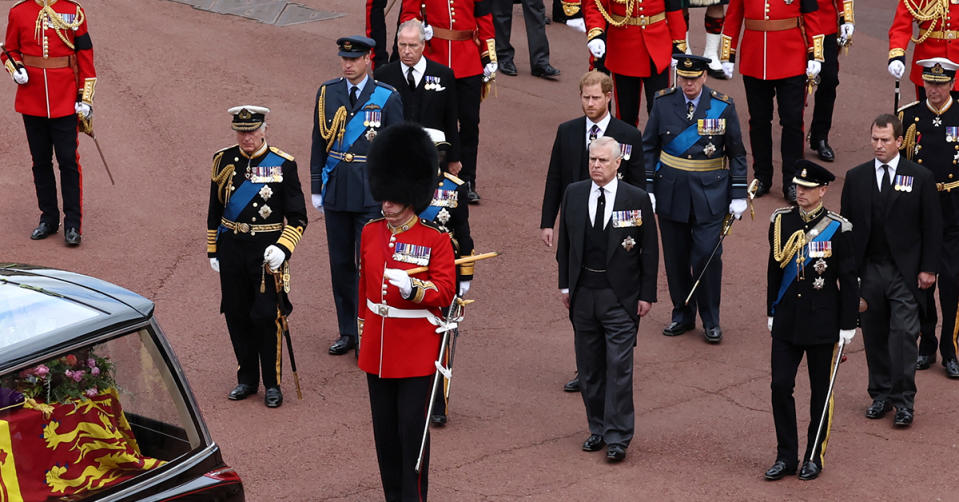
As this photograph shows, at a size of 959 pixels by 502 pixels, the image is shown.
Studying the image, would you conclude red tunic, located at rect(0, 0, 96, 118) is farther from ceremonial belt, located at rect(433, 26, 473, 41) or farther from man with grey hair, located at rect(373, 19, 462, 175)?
ceremonial belt, located at rect(433, 26, 473, 41)

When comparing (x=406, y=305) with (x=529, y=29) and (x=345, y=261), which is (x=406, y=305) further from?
(x=529, y=29)

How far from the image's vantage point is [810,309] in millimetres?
7047

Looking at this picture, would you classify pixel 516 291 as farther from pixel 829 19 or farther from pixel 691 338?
pixel 829 19

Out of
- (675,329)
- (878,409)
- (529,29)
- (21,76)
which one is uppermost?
(21,76)

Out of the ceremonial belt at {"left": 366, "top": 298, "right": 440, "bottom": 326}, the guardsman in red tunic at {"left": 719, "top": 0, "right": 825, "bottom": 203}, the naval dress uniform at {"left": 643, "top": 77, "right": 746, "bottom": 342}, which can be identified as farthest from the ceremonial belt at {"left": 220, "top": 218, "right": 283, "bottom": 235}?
the guardsman in red tunic at {"left": 719, "top": 0, "right": 825, "bottom": 203}

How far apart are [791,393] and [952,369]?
2.09m

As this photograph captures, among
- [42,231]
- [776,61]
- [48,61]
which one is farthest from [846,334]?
[48,61]

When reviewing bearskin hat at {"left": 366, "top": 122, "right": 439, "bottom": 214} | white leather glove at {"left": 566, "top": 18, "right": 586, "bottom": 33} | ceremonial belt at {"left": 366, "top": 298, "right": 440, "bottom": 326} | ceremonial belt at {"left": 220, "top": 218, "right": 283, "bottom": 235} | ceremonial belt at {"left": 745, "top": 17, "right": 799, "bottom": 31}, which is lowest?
ceremonial belt at {"left": 220, "top": 218, "right": 283, "bottom": 235}

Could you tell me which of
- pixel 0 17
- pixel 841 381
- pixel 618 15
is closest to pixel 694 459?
pixel 841 381

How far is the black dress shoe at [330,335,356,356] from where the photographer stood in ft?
28.6

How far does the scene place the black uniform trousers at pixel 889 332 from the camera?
7.93 m

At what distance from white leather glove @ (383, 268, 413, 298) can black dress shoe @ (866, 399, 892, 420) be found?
334 centimetres

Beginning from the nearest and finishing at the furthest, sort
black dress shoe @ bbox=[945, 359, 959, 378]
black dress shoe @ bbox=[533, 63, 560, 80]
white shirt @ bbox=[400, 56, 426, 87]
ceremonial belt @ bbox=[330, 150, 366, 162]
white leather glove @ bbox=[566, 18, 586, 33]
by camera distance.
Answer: ceremonial belt @ bbox=[330, 150, 366, 162], black dress shoe @ bbox=[945, 359, 959, 378], white shirt @ bbox=[400, 56, 426, 87], white leather glove @ bbox=[566, 18, 586, 33], black dress shoe @ bbox=[533, 63, 560, 80]

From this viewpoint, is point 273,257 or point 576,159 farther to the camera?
point 576,159
